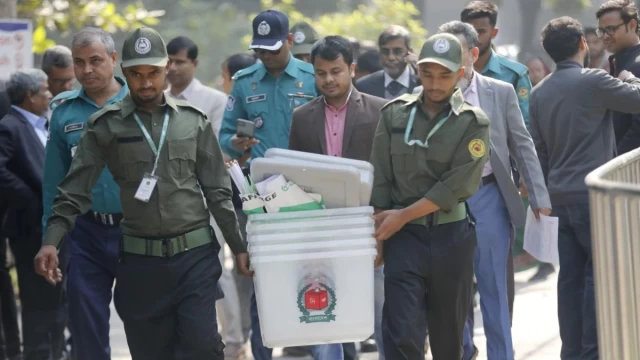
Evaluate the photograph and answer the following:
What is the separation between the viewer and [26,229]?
8953 millimetres

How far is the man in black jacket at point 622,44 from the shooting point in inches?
321

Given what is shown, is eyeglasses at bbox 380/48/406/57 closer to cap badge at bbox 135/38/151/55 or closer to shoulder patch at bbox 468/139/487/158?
shoulder patch at bbox 468/139/487/158

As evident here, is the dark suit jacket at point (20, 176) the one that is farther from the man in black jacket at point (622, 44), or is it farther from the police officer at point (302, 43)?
the man in black jacket at point (622, 44)

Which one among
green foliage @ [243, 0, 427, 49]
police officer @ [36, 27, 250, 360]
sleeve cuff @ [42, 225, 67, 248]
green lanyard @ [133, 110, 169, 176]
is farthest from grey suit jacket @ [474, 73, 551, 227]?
green foliage @ [243, 0, 427, 49]

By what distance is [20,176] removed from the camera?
895 centimetres

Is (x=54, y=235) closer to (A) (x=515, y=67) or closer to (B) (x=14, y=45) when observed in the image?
(A) (x=515, y=67)

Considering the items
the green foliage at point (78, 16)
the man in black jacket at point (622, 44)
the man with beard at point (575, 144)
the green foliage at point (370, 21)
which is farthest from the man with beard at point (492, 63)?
the green foliage at point (370, 21)

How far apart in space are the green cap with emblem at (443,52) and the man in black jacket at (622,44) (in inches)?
79.8

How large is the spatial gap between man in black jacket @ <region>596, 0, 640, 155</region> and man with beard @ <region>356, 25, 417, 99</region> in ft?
5.83

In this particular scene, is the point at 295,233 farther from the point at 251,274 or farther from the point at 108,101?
the point at 108,101

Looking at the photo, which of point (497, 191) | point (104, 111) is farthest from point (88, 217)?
point (497, 191)

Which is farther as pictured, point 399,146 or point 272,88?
point 272,88

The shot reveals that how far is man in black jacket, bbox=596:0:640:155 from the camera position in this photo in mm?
8156

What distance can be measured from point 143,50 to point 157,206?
0.76m
